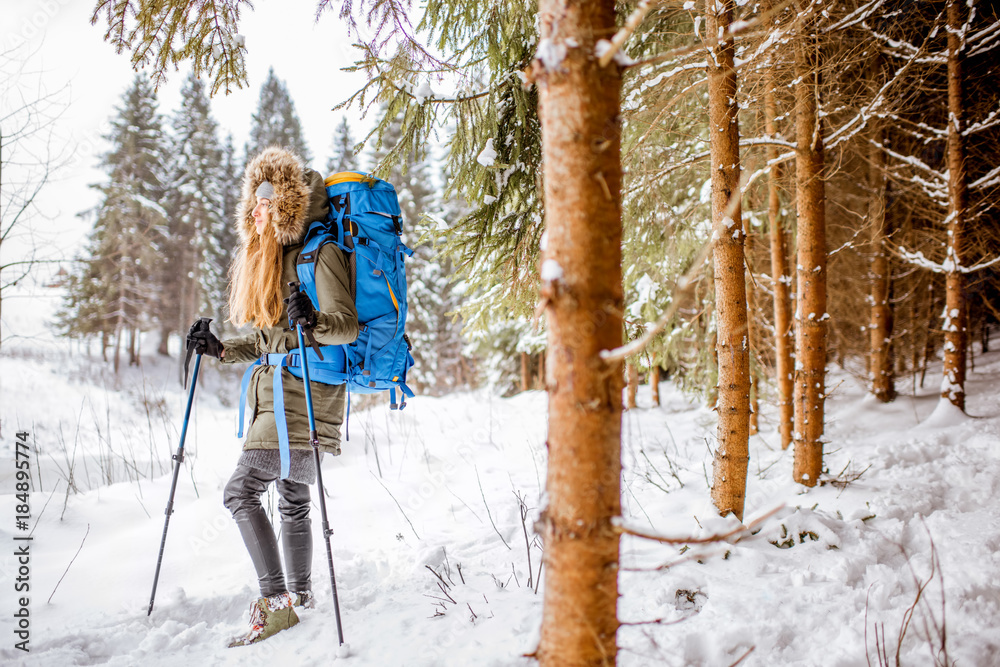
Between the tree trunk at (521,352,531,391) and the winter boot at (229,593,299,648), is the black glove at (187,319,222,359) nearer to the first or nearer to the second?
the winter boot at (229,593,299,648)

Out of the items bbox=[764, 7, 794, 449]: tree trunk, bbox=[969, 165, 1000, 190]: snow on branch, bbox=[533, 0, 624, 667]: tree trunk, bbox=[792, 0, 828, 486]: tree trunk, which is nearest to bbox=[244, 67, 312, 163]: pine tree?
bbox=[764, 7, 794, 449]: tree trunk

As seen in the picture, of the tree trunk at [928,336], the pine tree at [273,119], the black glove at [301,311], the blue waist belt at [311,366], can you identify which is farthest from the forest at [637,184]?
the pine tree at [273,119]

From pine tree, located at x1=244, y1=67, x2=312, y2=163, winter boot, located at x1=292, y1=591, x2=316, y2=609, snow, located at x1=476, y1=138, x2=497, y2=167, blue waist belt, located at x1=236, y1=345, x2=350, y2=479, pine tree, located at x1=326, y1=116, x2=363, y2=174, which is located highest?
pine tree, located at x1=244, y1=67, x2=312, y2=163

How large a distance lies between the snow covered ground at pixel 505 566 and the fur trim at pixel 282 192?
7.53ft

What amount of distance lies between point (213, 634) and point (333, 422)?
1.35m

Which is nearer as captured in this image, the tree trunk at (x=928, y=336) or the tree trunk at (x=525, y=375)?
the tree trunk at (x=928, y=336)

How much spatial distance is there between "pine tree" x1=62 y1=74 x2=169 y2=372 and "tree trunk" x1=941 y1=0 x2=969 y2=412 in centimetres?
2317

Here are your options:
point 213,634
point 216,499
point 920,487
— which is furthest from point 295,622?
point 920,487

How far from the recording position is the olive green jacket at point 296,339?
8.98ft

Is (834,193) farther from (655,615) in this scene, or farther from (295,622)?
(295,622)

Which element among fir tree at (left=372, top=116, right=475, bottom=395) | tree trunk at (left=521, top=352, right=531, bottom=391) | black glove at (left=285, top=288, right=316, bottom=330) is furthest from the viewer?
fir tree at (left=372, top=116, right=475, bottom=395)

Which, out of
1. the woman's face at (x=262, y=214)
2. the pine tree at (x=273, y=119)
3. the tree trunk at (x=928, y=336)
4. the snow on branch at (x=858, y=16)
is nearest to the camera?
the woman's face at (x=262, y=214)

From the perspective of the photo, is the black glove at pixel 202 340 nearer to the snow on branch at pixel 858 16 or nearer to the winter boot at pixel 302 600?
the winter boot at pixel 302 600

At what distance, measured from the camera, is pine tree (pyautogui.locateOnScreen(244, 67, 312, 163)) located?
2388 centimetres
